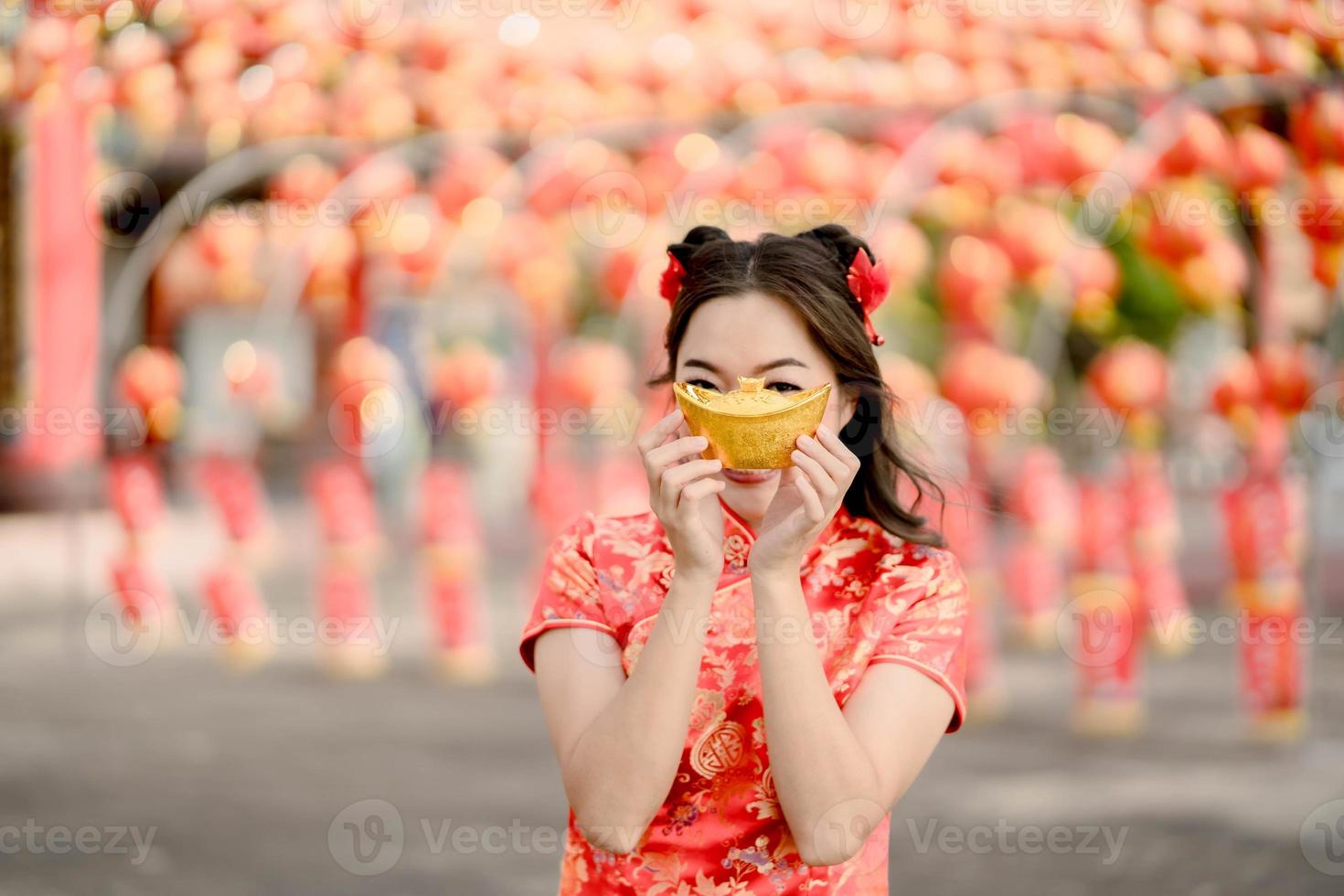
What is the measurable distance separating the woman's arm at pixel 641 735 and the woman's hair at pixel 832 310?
1.33 feet

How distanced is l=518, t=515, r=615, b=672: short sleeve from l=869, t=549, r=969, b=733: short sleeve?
0.36 metres

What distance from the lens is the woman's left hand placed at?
157 cm

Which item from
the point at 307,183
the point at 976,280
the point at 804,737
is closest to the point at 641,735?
the point at 804,737

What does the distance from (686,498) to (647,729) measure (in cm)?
26

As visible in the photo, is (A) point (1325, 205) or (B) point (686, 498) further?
(A) point (1325, 205)

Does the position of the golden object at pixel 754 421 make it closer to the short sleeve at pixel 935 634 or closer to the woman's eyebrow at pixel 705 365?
the woman's eyebrow at pixel 705 365

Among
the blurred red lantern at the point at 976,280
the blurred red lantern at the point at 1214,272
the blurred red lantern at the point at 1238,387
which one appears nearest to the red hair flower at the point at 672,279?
the blurred red lantern at the point at 976,280

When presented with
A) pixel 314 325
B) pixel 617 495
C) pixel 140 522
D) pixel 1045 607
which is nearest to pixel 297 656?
pixel 140 522

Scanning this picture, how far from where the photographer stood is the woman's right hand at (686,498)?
61.4 inches

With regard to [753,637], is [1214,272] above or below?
above

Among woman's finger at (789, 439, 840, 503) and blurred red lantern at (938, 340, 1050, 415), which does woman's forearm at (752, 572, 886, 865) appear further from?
blurred red lantern at (938, 340, 1050, 415)

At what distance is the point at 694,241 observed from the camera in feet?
6.58

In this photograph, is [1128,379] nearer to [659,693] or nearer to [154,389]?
[154,389]

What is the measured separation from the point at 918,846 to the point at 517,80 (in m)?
3.62
